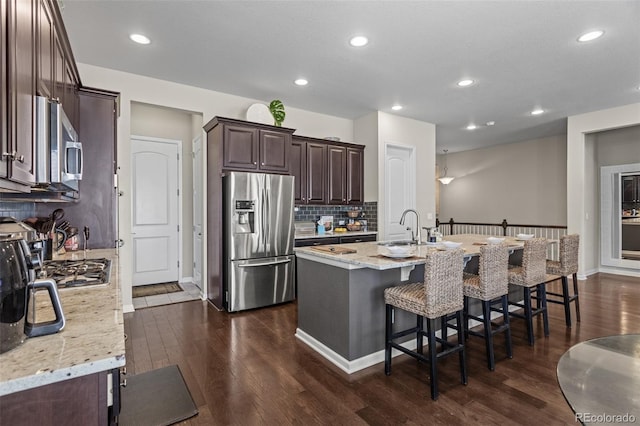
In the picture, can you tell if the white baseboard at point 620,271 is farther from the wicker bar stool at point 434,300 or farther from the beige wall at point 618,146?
the wicker bar stool at point 434,300

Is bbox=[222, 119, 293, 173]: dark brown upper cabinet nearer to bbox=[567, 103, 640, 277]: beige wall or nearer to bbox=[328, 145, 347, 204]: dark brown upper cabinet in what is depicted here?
bbox=[328, 145, 347, 204]: dark brown upper cabinet

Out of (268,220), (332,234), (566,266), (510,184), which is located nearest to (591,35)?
(566,266)

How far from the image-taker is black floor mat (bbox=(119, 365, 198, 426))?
6.53 ft

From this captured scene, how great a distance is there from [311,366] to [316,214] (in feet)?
10.6

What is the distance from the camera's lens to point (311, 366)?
2621 millimetres

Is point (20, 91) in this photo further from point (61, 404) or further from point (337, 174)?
point (337, 174)

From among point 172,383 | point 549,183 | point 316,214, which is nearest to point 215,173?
point 316,214

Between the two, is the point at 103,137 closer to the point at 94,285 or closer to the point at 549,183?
the point at 94,285

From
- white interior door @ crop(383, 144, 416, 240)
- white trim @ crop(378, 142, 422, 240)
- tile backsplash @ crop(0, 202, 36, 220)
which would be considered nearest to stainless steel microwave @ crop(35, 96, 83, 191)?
tile backsplash @ crop(0, 202, 36, 220)

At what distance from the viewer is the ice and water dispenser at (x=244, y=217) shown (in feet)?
13.1

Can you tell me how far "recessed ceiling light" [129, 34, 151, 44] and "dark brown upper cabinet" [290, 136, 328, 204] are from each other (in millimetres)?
2238

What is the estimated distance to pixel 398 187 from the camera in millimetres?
5898

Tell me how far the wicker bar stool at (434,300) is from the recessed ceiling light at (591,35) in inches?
101

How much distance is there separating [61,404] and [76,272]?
127cm
